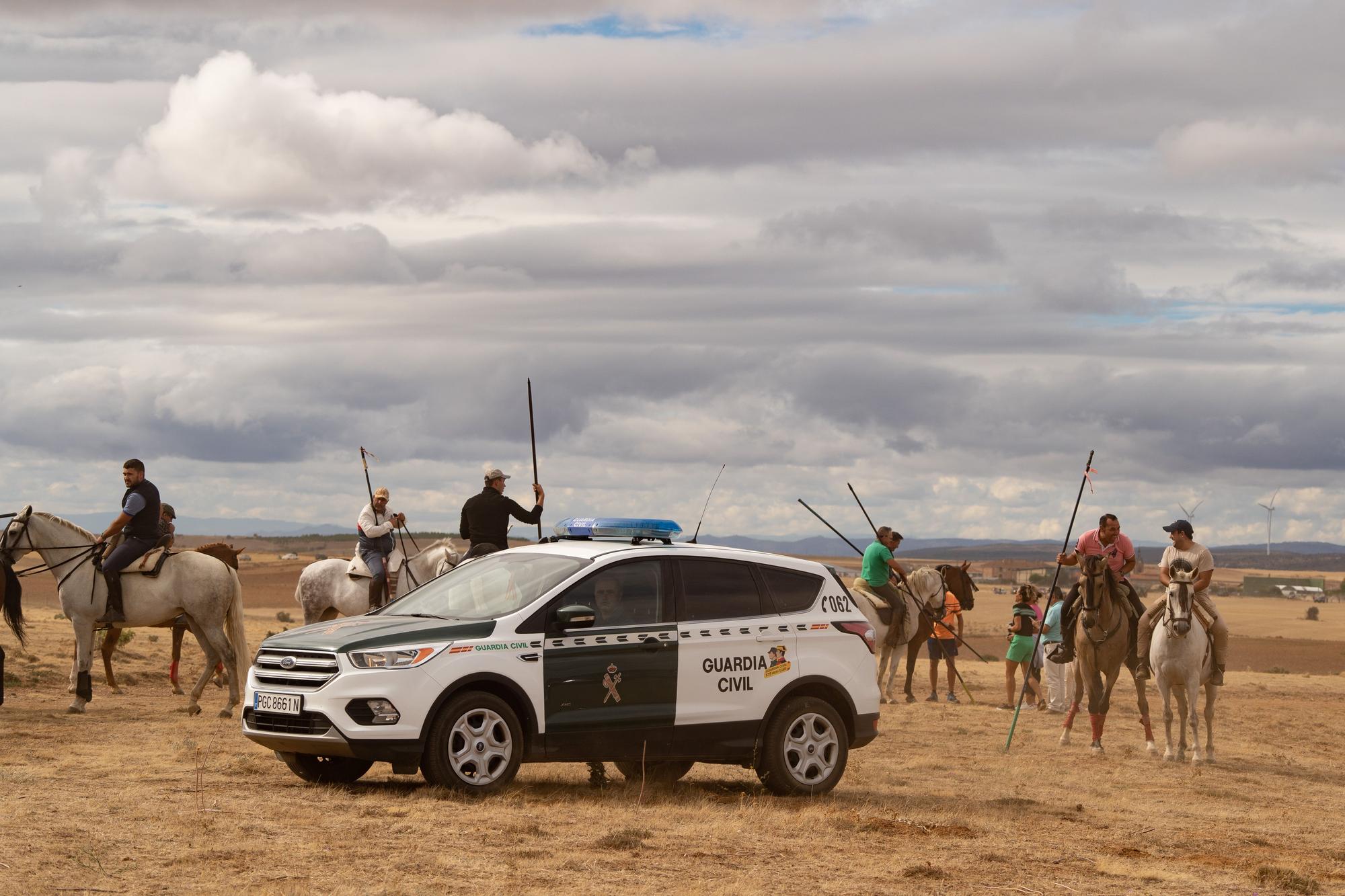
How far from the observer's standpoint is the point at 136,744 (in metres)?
15.7

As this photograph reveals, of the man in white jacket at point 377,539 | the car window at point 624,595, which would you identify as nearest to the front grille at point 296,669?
A: the car window at point 624,595

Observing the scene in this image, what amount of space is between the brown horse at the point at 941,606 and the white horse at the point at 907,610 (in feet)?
0.16

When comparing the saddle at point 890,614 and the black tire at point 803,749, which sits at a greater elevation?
the saddle at point 890,614

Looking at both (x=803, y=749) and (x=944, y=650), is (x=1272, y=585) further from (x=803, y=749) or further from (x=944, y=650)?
(x=803, y=749)

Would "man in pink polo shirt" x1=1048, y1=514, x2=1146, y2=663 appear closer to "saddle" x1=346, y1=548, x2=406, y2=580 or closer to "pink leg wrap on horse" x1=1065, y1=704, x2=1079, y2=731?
"pink leg wrap on horse" x1=1065, y1=704, x2=1079, y2=731

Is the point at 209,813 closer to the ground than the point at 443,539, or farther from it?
closer to the ground

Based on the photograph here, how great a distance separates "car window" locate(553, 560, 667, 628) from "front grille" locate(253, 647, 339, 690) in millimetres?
1762

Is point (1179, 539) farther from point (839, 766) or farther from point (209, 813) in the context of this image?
point (209, 813)

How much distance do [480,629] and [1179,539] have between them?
969 centimetres

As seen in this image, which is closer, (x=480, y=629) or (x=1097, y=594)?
(x=480, y=629)

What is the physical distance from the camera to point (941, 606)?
84.0ft

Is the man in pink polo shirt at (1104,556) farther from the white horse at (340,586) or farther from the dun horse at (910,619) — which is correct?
the white horse at (340,586)

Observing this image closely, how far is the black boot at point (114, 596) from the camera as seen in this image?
18812mm

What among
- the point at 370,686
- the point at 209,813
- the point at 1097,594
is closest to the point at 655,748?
the point at 370,686
